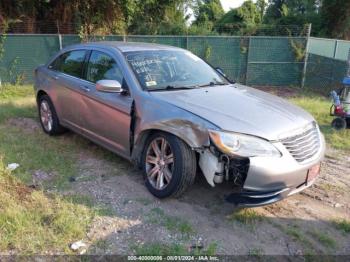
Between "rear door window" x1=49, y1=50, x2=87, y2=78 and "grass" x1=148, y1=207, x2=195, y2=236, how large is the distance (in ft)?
8.06

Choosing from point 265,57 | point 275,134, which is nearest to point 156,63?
point 275,134

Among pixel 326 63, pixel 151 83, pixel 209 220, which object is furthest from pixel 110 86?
pixel 326 63

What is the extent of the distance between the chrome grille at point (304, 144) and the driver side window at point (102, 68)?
81.7 inches

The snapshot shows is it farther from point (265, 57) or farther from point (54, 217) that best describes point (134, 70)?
point (265, 57)

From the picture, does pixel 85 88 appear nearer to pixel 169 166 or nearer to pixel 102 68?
pixel 102 68

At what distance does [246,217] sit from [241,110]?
1.07m

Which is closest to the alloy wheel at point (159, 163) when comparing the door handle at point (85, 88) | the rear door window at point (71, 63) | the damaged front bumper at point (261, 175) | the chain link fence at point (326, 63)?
the damaged front bumper at point (261, 175)

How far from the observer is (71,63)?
545 cm

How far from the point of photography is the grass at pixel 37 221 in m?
3.08

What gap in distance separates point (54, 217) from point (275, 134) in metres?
2.22

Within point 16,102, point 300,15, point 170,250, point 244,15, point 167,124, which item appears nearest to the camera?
point 170,250

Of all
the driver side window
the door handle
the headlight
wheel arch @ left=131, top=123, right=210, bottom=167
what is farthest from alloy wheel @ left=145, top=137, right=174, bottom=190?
the door handle

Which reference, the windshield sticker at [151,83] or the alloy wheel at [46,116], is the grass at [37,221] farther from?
the alloy wheel at [46,116]

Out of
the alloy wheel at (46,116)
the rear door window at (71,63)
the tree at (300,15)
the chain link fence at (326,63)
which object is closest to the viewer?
the rear door window at (71,63)
